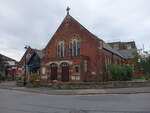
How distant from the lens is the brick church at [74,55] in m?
32.9

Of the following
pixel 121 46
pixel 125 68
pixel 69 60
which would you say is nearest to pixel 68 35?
pixel 69 60

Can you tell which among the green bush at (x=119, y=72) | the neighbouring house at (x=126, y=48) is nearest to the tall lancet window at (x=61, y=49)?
the green bush at (x=119, y=72)

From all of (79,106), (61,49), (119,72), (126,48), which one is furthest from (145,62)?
(126,48)

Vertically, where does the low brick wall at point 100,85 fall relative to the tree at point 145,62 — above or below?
below

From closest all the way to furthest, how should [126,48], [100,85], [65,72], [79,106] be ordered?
[79,106] < [100,85] < [65,72] < [126,48]

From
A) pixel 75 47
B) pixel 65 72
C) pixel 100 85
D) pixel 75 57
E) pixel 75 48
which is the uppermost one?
pixel 75 47

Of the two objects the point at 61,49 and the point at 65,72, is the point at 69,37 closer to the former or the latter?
the point at 61,49

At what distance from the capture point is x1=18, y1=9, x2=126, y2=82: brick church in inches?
1296

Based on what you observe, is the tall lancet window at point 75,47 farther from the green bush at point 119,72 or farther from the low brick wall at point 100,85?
the low brick wall at point 100,85

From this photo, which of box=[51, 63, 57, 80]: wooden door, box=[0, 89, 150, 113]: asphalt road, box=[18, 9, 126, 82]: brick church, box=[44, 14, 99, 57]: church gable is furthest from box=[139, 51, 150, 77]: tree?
box=[0, 89, 150, 113]: asphalt road

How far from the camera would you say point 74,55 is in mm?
35750

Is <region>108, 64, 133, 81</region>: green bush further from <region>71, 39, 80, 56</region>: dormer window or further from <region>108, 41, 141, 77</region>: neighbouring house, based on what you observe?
<region>108, 41, 141, 77</region>: neighbouring house

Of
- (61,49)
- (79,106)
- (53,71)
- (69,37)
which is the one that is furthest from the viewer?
(61,49)

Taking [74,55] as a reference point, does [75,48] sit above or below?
above
